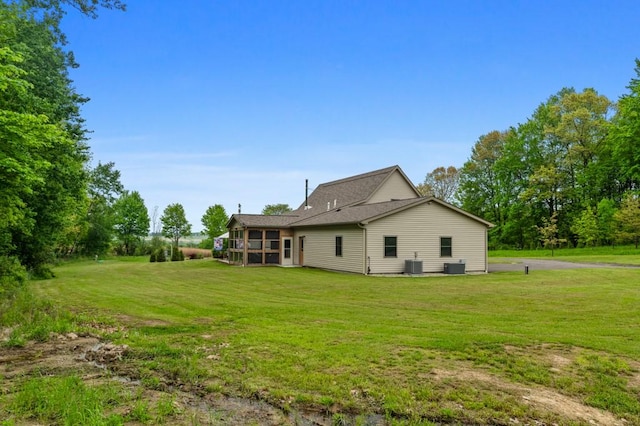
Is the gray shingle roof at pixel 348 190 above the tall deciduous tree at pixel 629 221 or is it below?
above

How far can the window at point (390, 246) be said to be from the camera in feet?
63.0

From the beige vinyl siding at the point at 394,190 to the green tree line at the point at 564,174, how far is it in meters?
13.3

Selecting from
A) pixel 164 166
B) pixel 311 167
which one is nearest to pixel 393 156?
pixel 311 167

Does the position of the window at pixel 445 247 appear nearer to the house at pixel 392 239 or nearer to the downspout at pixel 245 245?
→ the house at pixel 392 239

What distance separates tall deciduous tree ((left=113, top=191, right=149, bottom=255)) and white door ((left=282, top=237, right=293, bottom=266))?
33.7 meters

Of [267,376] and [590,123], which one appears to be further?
[590,123]

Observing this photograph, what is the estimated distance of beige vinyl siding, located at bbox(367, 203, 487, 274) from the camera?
A: 749 inches

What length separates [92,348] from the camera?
20.3 feet

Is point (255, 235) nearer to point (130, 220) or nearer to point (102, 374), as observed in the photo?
point (102, 374)

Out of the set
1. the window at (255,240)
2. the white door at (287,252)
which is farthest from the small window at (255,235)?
the white door at (287,252)

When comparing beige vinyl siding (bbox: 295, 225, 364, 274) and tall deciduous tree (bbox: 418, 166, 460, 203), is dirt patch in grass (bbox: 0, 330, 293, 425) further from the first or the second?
tall deciduous tree (bbox: 418, 166, 460, 203)

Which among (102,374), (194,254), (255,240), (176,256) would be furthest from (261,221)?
(102,374)

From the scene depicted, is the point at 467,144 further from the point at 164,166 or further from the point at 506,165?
the point at 164,166

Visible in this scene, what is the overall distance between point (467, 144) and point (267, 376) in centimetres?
4949
